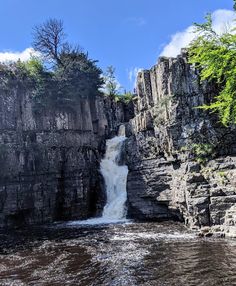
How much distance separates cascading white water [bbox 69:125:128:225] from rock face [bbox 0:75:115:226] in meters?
0.93

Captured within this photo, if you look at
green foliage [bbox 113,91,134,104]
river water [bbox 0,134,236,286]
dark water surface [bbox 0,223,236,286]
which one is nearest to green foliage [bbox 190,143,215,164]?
river water [bbox 0,134,236,286]

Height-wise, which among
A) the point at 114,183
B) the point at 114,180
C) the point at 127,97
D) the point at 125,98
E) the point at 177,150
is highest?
the point at 127,97

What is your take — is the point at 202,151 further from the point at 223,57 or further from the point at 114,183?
the point at 223,57

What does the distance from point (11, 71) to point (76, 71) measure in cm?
785

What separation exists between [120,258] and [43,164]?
22.1 m

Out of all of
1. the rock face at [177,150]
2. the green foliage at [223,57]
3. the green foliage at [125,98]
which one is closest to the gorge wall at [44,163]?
the rock face at [177,150]

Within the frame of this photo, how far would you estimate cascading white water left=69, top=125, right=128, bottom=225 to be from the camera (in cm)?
3893

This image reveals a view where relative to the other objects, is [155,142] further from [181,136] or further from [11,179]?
[11,179]

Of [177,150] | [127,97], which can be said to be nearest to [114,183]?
[177,150]

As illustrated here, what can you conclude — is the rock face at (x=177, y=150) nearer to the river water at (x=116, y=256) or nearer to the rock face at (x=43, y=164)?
the river water at (x=116, y=256)

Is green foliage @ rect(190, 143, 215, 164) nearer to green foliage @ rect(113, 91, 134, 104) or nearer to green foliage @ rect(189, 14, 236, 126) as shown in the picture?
green foliage @ rect(189, 14, 236, 126)

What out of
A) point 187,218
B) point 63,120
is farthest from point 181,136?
point 63,120

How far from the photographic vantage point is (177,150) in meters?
35.2

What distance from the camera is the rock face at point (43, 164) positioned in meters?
39.9
